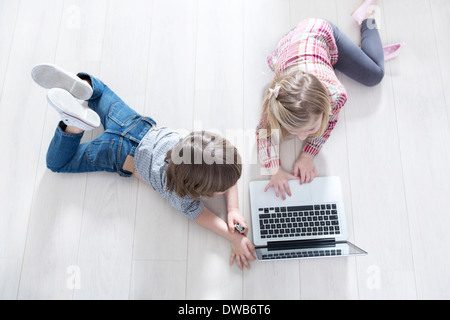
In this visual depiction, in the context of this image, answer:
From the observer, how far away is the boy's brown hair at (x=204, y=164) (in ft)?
2.55

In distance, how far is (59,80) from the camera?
996 mm

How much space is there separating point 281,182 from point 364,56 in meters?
0.53

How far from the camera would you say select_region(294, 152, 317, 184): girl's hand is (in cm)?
106

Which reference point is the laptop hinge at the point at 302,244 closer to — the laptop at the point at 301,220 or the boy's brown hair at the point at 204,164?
the laptop at the point at 301,220

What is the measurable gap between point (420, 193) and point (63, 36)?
1.42m

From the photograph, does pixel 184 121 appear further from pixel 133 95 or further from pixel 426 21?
pixel 426 21

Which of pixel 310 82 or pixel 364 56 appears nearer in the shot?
pixel 310 82

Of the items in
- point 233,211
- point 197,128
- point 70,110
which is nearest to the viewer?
point 70,110

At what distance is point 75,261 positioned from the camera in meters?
1.05

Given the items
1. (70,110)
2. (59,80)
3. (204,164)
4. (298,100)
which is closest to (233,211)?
(204,164)

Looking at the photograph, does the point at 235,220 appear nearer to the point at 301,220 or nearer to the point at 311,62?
the point at 301,220

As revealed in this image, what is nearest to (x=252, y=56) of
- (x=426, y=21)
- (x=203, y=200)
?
(x=203, y=200)

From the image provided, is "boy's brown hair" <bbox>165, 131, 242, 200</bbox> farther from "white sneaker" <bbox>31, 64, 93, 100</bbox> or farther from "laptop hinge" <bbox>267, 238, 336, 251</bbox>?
"white sneaker" <bbox>31, 64, 93, 100</bbox>

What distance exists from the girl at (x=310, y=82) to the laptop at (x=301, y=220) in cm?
4
